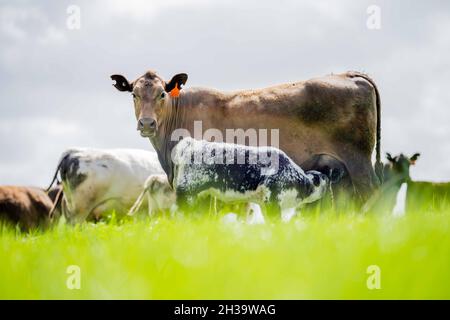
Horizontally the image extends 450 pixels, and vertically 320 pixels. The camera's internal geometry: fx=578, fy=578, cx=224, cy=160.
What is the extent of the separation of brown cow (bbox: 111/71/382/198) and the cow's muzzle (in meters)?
0.69

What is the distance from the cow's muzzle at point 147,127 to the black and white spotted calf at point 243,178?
104 cm

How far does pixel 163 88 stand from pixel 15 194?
654cm

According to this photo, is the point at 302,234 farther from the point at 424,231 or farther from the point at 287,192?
the point at 287,192

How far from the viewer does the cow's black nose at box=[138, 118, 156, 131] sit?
795 centimetres

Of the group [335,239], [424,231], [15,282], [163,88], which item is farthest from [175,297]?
[163,88]

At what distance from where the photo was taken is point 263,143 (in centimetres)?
910

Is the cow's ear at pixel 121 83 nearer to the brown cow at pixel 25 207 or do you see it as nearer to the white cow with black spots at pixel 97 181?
the white cow with black spots at pixel 97 181

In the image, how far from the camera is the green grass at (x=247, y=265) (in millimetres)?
2881

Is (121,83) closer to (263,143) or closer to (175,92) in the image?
(175,92)

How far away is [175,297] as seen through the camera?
Result: 2.89m

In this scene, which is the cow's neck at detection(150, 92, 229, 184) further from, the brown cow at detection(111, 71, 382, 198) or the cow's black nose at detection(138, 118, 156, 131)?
the cow's black nose at detection(138, 118, 156, 131)

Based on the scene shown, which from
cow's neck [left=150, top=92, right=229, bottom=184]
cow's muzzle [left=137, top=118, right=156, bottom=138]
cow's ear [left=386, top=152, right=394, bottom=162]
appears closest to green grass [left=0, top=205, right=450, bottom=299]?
cow's muzzle [left=137, top=118, right=156, bottom=138]

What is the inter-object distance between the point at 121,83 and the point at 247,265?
20.5ft
